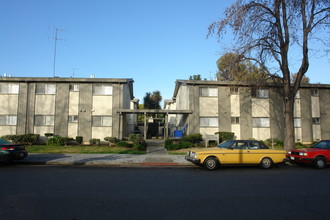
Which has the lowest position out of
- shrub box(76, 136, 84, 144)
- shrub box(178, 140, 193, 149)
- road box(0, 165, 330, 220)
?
road box(0, 165, 330, 220)

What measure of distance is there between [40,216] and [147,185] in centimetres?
323

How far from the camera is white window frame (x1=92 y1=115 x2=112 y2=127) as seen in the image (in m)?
21.6

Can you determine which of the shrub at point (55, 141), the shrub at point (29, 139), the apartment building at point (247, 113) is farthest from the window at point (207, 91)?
the shrub at point (29, 139)

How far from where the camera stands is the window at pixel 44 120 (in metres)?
21.3

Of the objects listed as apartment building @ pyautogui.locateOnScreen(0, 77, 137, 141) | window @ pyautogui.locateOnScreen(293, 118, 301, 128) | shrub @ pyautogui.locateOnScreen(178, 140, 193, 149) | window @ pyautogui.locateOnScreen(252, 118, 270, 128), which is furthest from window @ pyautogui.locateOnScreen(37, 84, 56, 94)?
window @ pyautogui.locateOnScreen(293, 118, 301, 128)

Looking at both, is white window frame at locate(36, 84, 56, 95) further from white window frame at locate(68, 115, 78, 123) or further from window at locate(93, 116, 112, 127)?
window at locate(93, 116, 112, 127)

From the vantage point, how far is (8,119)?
21.3m

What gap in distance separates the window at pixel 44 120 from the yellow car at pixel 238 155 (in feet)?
52.4

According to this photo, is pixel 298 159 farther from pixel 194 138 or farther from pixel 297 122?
pixel 297 122

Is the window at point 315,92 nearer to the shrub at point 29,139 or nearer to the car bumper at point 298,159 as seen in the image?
the car bumper at point 298,159

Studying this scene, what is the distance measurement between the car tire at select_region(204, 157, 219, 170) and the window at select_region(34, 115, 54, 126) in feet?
55.1

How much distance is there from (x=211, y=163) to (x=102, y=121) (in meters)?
14.1

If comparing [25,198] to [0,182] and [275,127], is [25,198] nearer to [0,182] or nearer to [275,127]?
[0,182]

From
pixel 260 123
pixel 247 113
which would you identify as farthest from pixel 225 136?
pixel 260 123
